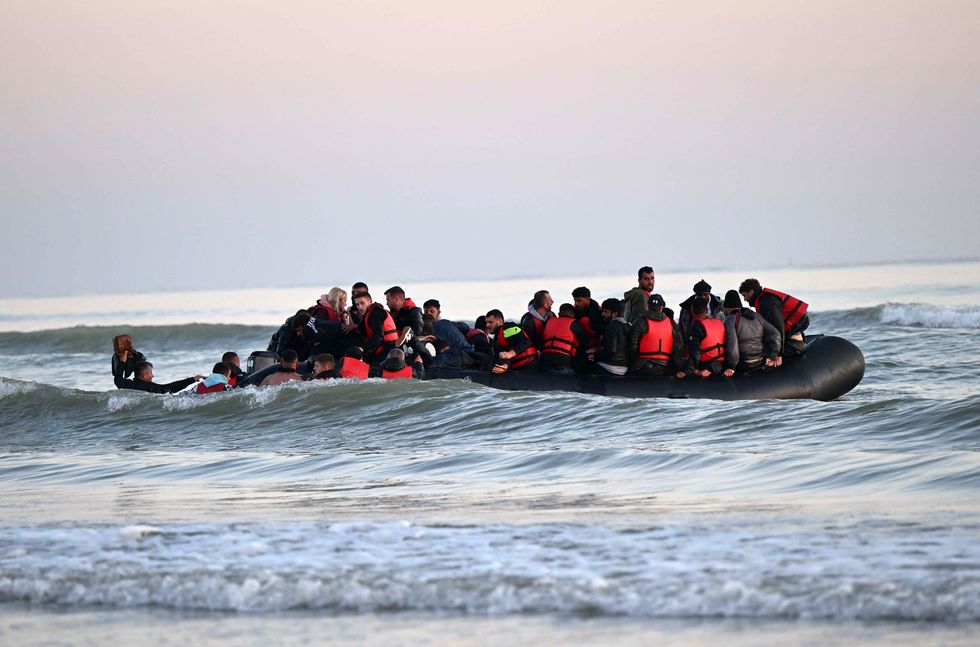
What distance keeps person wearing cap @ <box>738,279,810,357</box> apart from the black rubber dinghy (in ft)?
0.50

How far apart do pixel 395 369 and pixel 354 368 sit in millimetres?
405

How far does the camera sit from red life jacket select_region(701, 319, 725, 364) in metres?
12.0

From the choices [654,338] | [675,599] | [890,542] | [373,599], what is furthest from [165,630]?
[654,338]

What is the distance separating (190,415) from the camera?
12992mm

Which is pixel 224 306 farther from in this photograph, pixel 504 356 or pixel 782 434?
pixel 782 434

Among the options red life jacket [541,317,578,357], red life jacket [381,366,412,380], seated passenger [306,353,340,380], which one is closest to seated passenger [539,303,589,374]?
red life jacket [541,317,578,357]

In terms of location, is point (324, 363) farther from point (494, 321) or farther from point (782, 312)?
point (782, 312)

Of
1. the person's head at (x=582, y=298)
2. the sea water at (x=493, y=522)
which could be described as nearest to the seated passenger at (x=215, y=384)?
the sea water at (x=493, y=522)

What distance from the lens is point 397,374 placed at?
12391 mm

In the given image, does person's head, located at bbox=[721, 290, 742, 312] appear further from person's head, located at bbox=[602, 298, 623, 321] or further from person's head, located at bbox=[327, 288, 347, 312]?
person's head, located at bbox=[327, 288, 347, 312]

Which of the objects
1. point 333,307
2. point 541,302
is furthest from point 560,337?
point 333,307

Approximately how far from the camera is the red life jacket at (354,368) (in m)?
12.3

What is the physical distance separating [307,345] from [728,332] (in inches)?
179

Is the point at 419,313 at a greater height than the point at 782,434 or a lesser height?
greater
